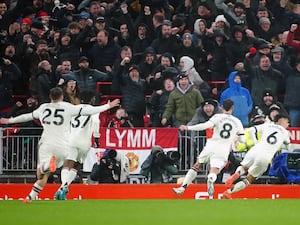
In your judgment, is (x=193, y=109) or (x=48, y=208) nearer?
(x=48, y=208)

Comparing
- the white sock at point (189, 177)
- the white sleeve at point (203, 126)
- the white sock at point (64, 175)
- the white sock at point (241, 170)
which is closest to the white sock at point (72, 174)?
the white sock at point (64, 175)

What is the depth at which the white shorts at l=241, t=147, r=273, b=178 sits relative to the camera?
24.1 m

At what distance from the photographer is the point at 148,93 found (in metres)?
27.7

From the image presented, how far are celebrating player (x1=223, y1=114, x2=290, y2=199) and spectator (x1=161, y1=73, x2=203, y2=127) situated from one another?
2.41 meters

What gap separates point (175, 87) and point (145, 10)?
3125 millimetres

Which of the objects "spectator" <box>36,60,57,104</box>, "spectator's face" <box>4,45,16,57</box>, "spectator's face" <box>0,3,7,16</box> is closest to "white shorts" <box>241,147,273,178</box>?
"spectator" <box>36,60,57,104</box>

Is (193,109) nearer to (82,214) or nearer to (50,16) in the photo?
(50,16)

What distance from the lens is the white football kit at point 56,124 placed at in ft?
72.8

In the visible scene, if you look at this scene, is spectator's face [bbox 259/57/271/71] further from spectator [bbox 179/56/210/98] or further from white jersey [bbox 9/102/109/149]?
white jersey [bbox 9/102/109/149]

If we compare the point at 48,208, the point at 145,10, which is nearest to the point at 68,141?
the point at 48,208

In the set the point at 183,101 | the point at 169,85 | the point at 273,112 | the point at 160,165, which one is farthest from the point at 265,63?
the point at 160,165

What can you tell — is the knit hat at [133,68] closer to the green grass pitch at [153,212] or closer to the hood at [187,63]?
the hood at [187,63]

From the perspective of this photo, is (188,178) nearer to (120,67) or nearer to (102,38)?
(120,67)

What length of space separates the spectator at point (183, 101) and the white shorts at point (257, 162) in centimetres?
259
